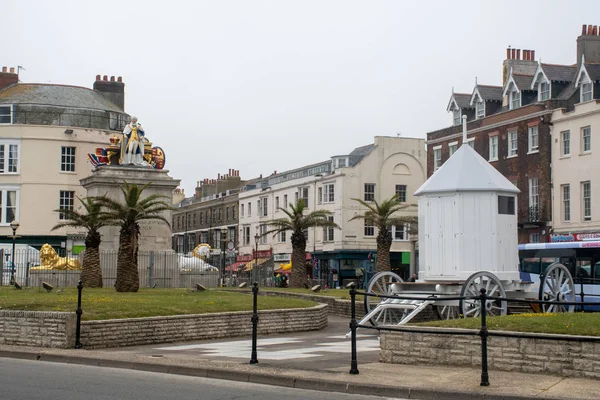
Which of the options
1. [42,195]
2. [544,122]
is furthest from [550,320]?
[42,195]

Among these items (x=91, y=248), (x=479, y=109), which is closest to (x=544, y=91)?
(x=479, y=109)

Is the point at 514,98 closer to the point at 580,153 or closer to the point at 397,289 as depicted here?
the point at 580,153

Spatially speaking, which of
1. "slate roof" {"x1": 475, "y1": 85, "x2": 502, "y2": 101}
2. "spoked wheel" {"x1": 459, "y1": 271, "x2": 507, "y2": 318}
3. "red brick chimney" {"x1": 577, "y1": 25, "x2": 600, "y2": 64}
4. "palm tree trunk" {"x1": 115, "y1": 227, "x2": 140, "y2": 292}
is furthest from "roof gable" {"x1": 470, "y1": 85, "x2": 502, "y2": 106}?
"spoked wheel" {"x1": 459, "y1": 271, "x2": 507, "y2": 318}

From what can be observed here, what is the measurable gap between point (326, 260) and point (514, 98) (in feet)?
80.7

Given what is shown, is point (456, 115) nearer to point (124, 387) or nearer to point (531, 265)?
point (531, 265)

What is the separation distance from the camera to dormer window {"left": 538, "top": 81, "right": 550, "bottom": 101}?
53.9 m

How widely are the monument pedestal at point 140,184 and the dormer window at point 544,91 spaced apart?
25.8 m

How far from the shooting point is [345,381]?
41.0 ft

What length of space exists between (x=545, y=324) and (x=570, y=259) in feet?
77.0

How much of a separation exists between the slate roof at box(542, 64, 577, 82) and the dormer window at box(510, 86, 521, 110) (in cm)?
257

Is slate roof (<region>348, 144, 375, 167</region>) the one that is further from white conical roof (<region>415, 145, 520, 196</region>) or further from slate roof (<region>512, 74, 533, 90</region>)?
white conical roof (<region>415, 145, 520, 196</region>)

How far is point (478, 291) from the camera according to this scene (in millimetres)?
20344

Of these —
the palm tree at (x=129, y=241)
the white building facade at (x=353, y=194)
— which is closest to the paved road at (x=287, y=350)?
the palm tree at (x=129, y=241)

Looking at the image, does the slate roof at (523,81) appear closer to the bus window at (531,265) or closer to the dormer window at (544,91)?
the dormer window at (544,91)
